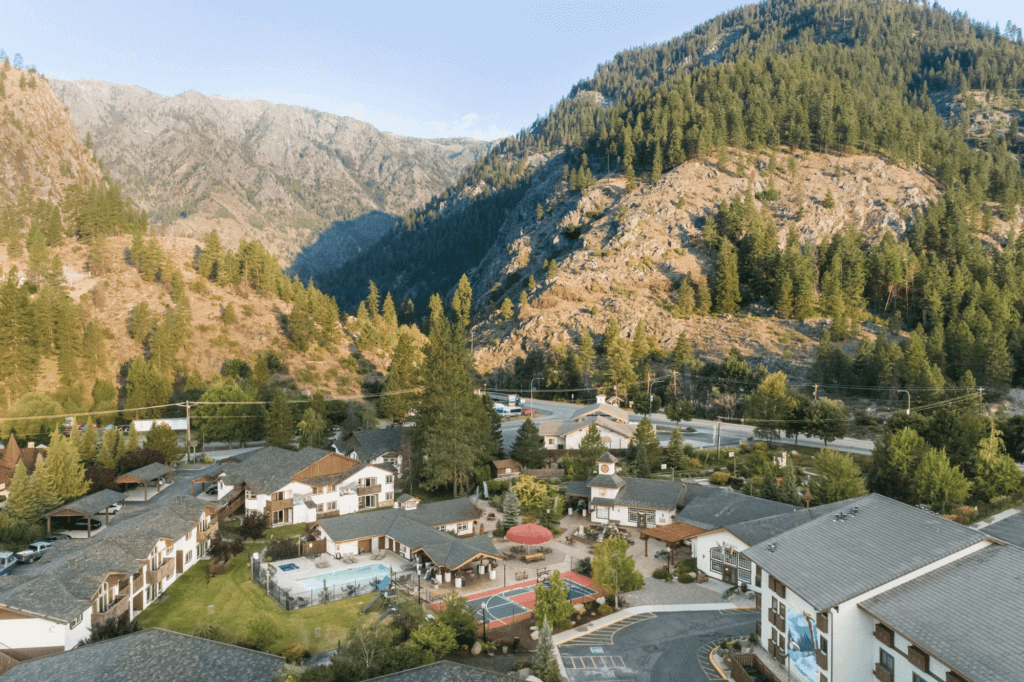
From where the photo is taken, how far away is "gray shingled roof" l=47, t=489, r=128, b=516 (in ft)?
155

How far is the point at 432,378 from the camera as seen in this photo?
61531 millimetres

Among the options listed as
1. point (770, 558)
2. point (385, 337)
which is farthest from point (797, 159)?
point (770, 558)

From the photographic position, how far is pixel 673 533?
134 feet

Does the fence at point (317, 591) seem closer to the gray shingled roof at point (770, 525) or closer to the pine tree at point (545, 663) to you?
the pine tree at point (545, 663)

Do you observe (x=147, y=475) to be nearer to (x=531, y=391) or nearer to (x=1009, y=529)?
(x=531, y=391)

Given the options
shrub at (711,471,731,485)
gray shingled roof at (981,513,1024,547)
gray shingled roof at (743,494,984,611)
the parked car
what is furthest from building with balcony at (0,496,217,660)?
shrub at (711,471,731,485)

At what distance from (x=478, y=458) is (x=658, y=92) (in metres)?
143

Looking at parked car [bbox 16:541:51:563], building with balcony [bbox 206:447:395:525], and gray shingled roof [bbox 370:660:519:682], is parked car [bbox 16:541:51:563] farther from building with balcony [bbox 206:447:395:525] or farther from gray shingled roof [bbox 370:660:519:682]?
gray shingled roof [bbox 370:660:519:682]

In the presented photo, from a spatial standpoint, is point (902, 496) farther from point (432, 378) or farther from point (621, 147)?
point (621, 147)

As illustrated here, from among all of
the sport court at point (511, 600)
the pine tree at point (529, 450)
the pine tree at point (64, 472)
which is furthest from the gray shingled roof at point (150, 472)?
the sport court at point (511, 600)

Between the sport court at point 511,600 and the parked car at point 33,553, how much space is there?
107ft

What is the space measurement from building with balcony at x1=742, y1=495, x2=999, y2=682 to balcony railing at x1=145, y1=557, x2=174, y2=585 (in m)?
35.5

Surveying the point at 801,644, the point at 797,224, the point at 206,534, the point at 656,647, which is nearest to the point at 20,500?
the point at 206,534

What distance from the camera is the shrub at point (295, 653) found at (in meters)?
27.6
